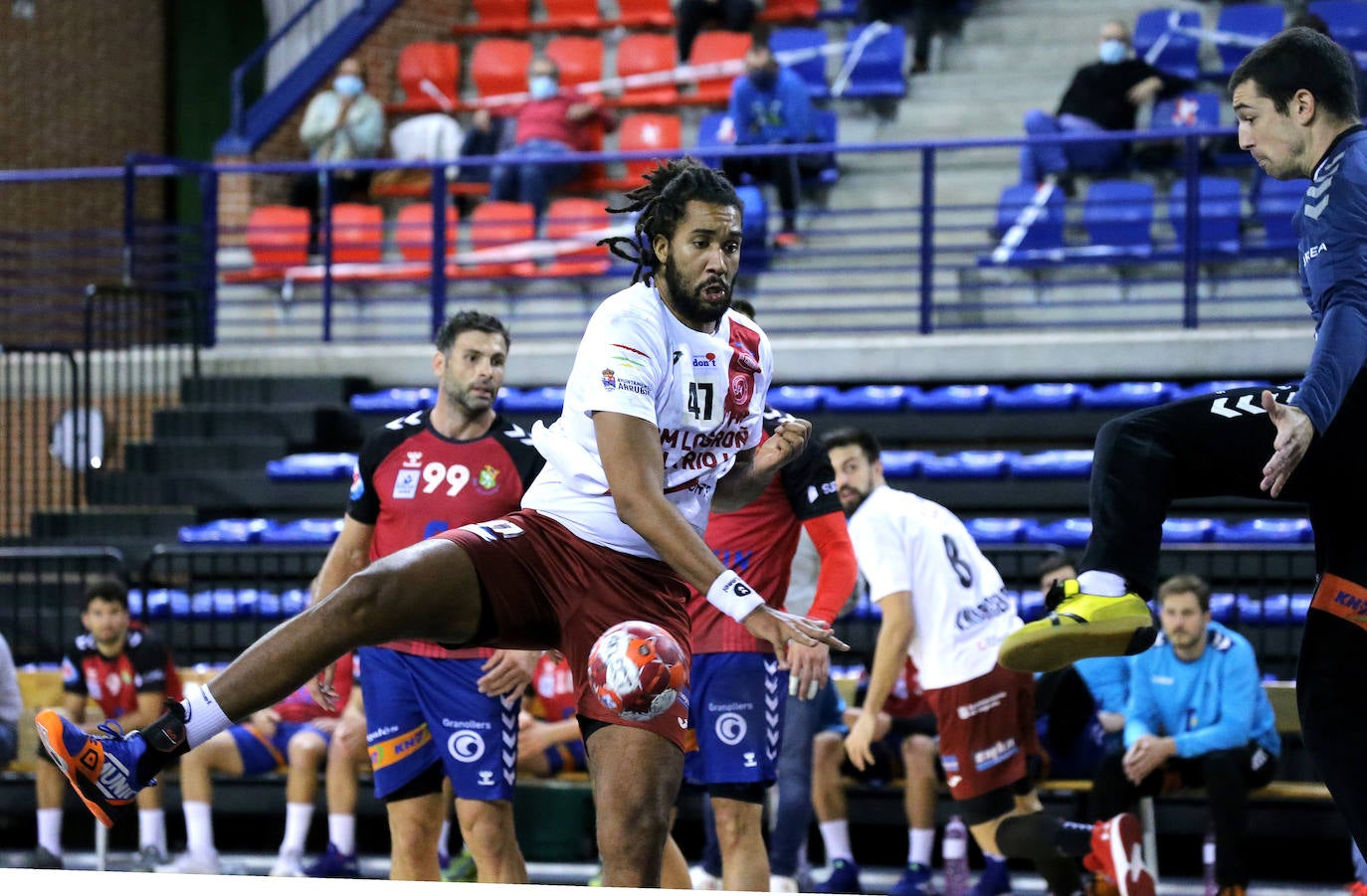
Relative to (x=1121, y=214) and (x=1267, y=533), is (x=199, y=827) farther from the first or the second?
(x=1121, y=214)

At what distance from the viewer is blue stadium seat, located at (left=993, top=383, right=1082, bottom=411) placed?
11609 millimetres

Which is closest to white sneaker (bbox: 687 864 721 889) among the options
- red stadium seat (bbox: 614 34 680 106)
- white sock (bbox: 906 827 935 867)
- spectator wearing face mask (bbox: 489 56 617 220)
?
white sock (bbox: 906 827 935 867)

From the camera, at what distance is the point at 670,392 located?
15.9ft

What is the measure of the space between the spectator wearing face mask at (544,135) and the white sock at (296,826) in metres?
6.37

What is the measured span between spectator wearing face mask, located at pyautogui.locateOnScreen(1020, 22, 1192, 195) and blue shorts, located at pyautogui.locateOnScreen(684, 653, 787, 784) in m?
7.45

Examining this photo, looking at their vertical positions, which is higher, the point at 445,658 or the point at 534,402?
the point at 534,402

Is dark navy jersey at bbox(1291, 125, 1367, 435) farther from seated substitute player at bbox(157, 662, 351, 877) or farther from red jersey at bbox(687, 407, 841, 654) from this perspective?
seated substitute player at bbox(157, 662, 351, 877)

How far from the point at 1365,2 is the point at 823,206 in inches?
173

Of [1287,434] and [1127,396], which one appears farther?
[1127,396]

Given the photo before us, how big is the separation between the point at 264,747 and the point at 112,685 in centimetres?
87

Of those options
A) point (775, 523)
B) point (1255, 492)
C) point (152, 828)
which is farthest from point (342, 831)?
point (1255, 492)

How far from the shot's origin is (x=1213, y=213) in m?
12.4

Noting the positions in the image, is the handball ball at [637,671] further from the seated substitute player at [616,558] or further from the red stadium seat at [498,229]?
the red stadium seat at [498,229]

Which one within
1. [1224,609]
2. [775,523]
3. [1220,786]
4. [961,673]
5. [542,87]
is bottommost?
[1220,786]
